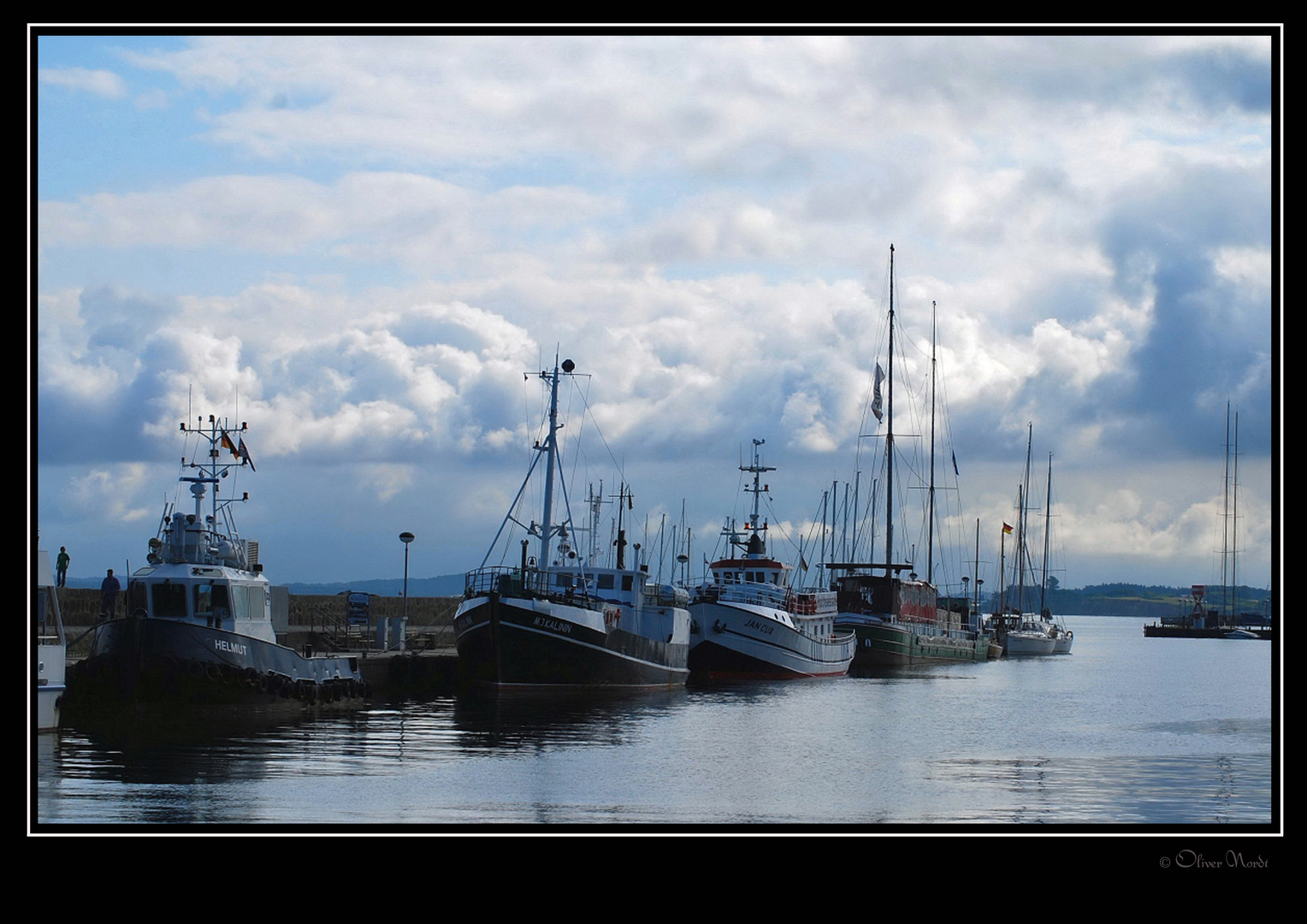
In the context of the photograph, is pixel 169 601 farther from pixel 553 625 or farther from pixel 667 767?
pixel 667 767

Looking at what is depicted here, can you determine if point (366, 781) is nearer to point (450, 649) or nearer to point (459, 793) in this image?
point (459, 793)

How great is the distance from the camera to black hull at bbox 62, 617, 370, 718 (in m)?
33.2

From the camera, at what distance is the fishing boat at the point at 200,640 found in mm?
33438

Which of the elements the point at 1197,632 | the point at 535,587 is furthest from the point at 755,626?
the point at 1197,632

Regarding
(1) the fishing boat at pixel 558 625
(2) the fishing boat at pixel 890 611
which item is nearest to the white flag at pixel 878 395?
(2) the fishing boat at pixel 890 611

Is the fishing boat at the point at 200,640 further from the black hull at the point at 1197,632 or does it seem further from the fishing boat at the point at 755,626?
the black hull at the point at 1197,632

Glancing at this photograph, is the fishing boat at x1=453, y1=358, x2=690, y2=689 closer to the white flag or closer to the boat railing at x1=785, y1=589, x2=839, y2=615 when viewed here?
the boat railing at x1=785, y1=589, x2=839, y2=615

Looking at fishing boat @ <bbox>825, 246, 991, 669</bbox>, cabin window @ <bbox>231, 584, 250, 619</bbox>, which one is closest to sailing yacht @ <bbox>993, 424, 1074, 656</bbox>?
fishing boat @ <bbox>825, 246, 991, 669</bbox>

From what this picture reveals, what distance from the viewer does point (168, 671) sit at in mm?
33500

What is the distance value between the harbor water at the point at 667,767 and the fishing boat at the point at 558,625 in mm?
1225

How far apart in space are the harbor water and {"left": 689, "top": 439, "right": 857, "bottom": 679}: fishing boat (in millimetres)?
11131

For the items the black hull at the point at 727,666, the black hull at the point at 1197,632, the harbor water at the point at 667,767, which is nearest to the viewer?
the harbor water at the point at 667,767

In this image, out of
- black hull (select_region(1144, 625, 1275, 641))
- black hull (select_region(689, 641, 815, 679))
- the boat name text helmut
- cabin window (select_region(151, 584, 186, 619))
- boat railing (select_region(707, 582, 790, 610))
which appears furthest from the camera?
black hull (select_region(1144, 625, 1275, 641))
